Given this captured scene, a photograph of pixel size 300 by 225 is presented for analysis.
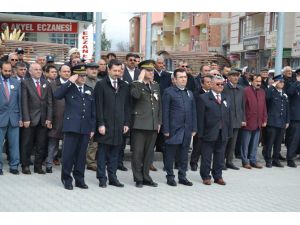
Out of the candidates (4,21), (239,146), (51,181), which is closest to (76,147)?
(51,181)

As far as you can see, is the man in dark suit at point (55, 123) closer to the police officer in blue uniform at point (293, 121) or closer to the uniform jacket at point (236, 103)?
the uniform jacket at point (236, 103)

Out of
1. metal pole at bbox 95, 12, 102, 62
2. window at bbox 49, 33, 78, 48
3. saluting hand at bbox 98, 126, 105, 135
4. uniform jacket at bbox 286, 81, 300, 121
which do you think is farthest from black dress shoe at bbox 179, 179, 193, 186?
window at bbox 49, 33, 78, 48

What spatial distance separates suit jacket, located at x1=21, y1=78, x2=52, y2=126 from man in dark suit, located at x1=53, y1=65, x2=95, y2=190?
104 centimetres

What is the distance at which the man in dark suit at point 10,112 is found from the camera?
9.09 meters

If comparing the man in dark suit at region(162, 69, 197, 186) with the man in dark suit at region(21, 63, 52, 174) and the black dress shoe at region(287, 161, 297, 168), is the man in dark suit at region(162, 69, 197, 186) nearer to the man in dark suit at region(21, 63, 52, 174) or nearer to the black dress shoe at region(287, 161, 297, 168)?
the man in dark suit at region(21, 63, 52, 174)

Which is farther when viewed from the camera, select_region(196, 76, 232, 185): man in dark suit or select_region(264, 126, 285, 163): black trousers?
select_region(264, 126, 285, 163): black trousers

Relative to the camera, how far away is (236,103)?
34.4ft

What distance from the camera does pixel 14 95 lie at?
919cm

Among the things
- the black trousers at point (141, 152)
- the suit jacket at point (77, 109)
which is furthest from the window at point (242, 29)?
the suit jacket at point (77, 109)

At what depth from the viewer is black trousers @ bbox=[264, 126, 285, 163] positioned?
436 inches

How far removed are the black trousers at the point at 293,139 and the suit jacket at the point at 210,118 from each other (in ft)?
8.95

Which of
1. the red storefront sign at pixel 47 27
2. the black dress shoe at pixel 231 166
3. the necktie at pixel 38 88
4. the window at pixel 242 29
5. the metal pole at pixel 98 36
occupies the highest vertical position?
the window at pixel 242 29

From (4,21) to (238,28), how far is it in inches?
741

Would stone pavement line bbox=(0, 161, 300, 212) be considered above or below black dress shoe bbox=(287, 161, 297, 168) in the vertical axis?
above
